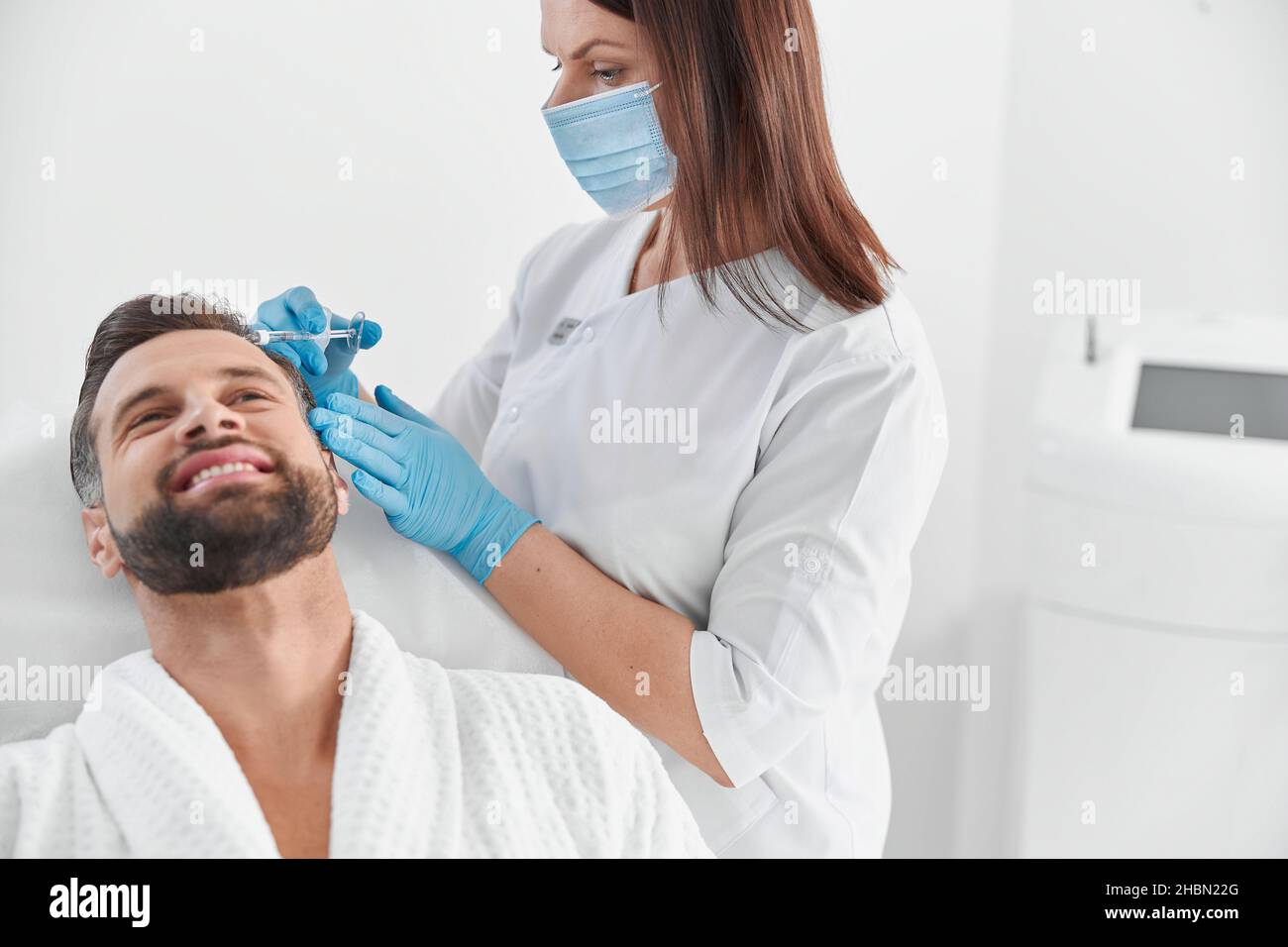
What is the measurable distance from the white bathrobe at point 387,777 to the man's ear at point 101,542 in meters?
0.10

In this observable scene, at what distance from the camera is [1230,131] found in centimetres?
173

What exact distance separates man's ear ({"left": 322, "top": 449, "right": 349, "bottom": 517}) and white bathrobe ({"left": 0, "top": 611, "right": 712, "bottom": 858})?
137 millimetres

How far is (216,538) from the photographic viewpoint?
3.15 feet

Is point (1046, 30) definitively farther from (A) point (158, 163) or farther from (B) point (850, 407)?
(A) point (158, 163)

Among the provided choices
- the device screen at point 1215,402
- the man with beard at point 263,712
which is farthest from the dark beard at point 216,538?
the device screen at point 1215,402

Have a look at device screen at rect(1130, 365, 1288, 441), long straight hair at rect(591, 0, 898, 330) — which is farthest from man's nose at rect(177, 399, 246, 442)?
device screen at rect(1130, 365, 1288, 441)

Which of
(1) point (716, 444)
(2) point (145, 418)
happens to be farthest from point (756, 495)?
(2) point (145, 418)

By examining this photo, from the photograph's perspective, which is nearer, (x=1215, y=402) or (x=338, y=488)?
(x=338, y=488)

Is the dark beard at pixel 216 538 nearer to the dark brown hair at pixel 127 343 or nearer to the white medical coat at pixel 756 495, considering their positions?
the dark brown hair at pixel 127 343

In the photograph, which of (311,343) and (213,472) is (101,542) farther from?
(311,343)

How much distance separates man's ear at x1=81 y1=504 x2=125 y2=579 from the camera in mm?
1053

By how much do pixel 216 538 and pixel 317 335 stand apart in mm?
312

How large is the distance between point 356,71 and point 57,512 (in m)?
0.73
